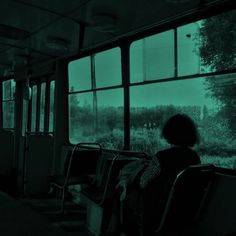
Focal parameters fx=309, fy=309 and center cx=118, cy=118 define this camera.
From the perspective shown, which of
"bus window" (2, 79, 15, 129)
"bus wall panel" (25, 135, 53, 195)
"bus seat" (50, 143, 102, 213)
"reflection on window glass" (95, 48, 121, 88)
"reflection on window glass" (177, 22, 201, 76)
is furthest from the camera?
"bus window" (2, 79, 15, 129)

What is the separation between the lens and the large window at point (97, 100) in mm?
4062

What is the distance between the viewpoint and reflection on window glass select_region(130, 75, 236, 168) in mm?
2668

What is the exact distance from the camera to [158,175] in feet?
6.82

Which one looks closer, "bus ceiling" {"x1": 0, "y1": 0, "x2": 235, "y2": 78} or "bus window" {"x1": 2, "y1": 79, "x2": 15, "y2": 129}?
"bus ceiling" {"x1": 0, "y1": 0, "x2": 235, "y2": 78}

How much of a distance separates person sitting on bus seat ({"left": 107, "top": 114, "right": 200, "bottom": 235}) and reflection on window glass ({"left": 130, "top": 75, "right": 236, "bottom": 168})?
0.57 m

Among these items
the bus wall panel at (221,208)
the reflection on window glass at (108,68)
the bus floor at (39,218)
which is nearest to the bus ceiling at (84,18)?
the reflection on window glass at (108,68)

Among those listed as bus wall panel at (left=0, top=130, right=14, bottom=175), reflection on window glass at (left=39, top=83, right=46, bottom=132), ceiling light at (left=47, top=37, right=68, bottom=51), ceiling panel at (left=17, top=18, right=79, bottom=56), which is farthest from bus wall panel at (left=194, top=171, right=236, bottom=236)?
bus wall panel at (left=0, top=130, right=14, bottom=175)

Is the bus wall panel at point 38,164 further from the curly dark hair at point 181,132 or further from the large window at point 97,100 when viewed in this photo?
the curly dark hair at point 181,132

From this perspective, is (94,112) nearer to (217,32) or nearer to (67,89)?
(67,89)

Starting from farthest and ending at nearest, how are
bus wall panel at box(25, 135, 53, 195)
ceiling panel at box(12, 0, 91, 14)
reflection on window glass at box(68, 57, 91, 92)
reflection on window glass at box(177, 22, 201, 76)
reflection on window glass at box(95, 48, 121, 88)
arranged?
bus wall panel at box(25, 135, 53, 195)
reflection on window glass at box(68, 57, 91, 92)
reflection on window glass at box(95, 48, 121, 88)
reflection on window glass at box(177, 22, 201, 76)
ceiling panel at box(12, 0, 91, 14)

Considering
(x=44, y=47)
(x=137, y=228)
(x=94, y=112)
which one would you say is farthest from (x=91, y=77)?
(x=137, y=228)

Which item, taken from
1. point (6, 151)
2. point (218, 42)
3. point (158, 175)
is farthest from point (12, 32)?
point (6, 151)


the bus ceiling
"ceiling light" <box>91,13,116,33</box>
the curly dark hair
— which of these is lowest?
the curly dark hair

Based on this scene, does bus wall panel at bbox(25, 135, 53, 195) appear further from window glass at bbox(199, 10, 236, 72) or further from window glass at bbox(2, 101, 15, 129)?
window glass at bbox(199, 10, 236, 72)
